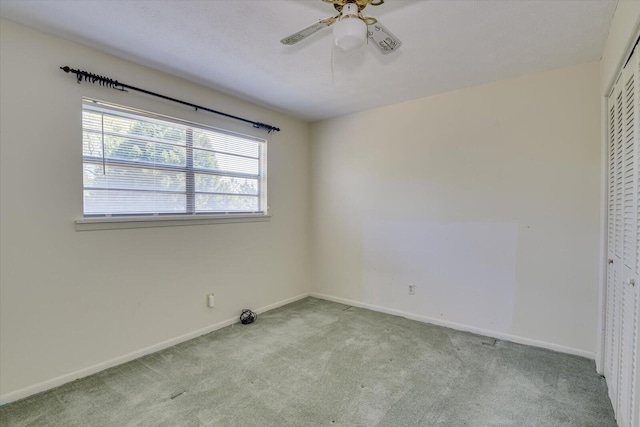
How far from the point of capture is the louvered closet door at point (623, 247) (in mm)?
1544

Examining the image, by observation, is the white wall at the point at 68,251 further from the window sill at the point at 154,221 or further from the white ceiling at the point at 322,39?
the white ceiling at the point at 322,39

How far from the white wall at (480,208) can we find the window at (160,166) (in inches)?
51.7

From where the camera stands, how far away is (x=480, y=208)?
3072 millimetres

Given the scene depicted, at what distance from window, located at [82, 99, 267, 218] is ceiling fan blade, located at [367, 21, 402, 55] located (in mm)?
2007

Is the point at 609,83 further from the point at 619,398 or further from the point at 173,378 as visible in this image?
the point at 173,378

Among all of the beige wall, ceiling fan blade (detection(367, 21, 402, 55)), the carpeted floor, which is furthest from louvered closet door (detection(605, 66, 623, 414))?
ceiling fan blade (detection(367, 21, 402, 55))

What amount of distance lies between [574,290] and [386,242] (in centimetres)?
177

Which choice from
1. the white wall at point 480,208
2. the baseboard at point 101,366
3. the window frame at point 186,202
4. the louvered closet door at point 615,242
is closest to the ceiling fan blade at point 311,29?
the window frame at point 186,202

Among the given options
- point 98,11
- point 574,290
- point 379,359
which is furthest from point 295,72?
point 574,290

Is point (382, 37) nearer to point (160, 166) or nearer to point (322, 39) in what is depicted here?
point (322, 39)

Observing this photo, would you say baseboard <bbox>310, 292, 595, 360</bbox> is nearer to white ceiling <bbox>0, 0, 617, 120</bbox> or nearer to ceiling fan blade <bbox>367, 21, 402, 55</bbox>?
white ceiling <bbox>0, 0, 617, 120</bbox>

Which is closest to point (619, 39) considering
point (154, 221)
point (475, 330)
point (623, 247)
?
point (623, 247)

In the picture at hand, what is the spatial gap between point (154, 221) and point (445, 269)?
2.89 m

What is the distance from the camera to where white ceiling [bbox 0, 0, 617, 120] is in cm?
187
